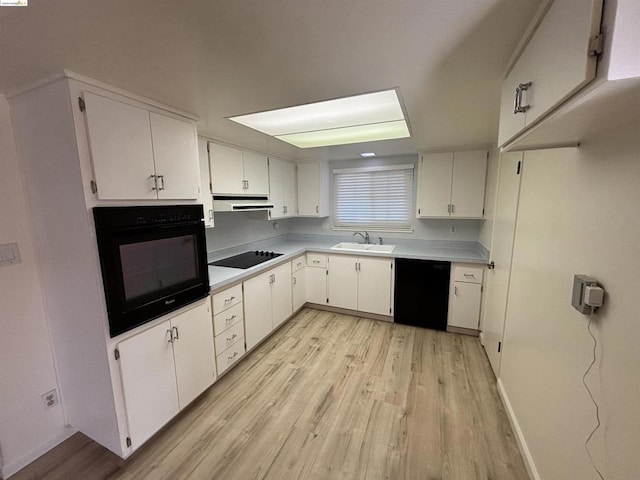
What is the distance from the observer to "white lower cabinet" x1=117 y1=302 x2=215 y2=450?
1.61 metres

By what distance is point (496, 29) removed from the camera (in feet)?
3.38

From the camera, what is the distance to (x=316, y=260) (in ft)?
12.4

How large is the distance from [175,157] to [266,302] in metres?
1.75

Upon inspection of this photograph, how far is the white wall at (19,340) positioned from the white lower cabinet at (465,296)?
364cm

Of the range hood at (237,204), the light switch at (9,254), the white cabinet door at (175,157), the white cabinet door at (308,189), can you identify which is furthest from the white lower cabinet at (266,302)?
the light switch at (9,254)

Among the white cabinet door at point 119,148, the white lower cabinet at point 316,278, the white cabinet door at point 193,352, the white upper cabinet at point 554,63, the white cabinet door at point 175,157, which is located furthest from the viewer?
the white lower cabinet at point 316,278

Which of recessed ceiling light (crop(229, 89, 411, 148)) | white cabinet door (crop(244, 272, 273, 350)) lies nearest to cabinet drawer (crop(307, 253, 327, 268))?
white cabinet door (crop(244, 272, 273, 350))

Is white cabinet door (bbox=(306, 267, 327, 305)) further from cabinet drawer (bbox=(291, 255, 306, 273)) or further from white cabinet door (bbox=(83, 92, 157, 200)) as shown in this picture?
white cabinet door (bbox=(83, 92, 157, 200))

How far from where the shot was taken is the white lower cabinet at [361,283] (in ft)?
11.2

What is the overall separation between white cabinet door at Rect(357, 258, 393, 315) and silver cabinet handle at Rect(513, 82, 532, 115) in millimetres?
2397

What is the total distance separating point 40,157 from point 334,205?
10.9 ft

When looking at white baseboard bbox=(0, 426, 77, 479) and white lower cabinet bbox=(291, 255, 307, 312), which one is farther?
white lower cabinet bbox=(291, 255, 307, 312)

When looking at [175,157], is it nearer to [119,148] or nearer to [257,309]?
[119,148]

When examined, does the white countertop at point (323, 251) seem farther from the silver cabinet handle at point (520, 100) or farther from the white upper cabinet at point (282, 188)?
the silver cabinet handle at point (520, 100)
